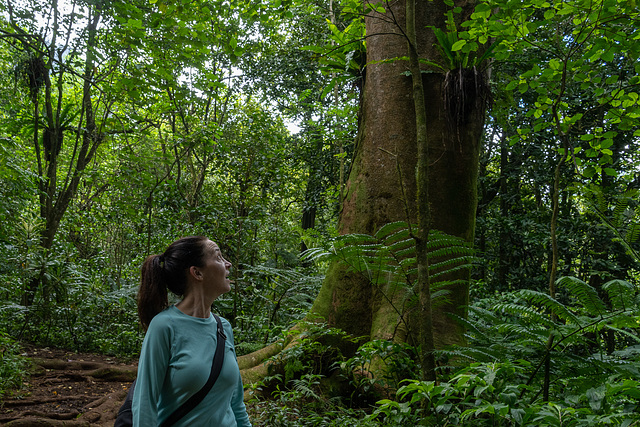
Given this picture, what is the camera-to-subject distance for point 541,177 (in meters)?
8.69

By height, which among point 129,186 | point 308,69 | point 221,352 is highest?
point 308,69

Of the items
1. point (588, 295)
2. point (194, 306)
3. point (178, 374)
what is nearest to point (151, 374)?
point (178, 374)

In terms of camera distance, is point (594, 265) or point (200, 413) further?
point (594, 265)

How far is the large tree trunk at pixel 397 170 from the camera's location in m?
4.17

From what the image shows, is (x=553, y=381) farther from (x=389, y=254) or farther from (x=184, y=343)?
(x=184, y=343)

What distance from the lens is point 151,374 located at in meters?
1.76

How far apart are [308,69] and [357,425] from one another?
36.7 ft

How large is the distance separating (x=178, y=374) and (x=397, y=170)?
2973 millimetres

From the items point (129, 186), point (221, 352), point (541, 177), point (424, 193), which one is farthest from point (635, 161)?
point (129, 186)

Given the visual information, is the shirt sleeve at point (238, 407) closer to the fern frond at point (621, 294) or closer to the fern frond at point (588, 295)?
the fern frond at point (588, 295)

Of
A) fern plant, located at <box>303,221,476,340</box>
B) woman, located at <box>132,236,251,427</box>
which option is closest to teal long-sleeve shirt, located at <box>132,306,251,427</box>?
woman, located at <box>132,236,251,427</box>

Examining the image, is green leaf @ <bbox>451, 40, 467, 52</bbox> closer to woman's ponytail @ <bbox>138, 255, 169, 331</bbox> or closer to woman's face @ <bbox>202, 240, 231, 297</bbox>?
woman's face @ <bbox>202, 240, 231, 297</bbox>

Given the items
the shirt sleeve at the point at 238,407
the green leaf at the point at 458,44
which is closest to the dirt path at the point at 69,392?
the shirt sleeve at the point at 238,407

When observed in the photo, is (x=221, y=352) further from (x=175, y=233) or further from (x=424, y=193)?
(x=175, y=233)
